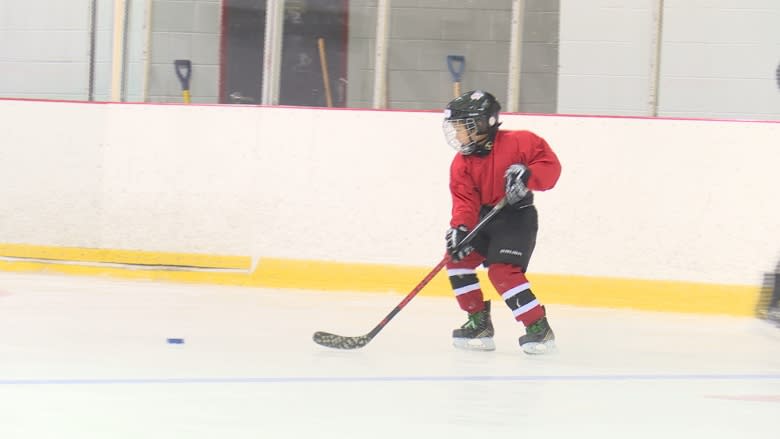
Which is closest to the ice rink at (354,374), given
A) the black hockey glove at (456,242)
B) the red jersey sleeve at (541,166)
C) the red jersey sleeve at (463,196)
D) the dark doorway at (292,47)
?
the black hockey glove at (456,242)

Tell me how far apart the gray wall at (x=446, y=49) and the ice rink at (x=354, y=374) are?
1.28 m

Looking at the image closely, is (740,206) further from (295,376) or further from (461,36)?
(295,376)

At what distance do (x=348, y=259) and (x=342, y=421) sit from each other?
10.0 ft

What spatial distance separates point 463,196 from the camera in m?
3.83

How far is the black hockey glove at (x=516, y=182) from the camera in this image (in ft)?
11.8

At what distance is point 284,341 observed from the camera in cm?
387

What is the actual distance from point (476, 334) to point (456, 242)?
0.39m

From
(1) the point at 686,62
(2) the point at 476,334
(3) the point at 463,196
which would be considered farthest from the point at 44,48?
(2) the point at 476,334

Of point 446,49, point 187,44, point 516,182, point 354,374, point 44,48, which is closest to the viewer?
point 354,374

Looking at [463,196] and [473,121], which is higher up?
[473,121]

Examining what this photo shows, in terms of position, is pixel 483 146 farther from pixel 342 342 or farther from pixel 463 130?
pixel 342 342

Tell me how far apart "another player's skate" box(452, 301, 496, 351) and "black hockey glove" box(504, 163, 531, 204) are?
496 mm

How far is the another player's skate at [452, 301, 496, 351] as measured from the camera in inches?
152

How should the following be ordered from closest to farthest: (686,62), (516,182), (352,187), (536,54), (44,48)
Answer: (516,182) → (352,187) → (686,62) → (536,54) → (44,48)
